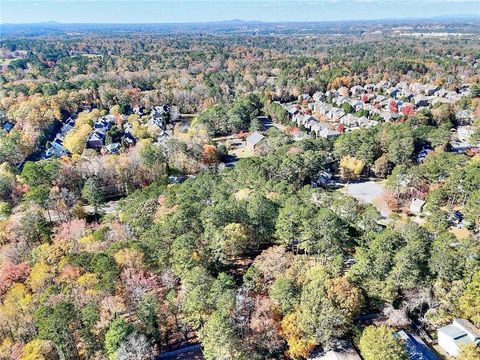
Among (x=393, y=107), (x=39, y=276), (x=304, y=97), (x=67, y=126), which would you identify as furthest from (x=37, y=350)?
(x=304, y=97)

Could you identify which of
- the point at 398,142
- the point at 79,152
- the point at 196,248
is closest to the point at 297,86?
the point at 398,142

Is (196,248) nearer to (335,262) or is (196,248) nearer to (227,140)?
(335,262)

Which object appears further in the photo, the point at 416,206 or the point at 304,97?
the point at 304,97

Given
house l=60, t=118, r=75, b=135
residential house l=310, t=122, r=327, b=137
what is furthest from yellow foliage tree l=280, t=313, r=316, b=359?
house l=60, t=118, r=75, b=135

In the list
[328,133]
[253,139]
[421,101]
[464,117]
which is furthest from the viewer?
[421,101]

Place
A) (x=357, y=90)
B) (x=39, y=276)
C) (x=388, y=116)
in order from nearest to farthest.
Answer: (x=39, y=276), (x=388, y=116), (x=357, y=90)

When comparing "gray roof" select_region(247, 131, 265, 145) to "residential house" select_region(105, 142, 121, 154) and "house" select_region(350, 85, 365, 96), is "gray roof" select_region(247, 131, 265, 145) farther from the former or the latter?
"house" select_region(350, 85, 365, 96)

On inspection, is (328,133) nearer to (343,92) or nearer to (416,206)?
(416,206)
